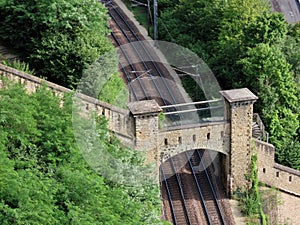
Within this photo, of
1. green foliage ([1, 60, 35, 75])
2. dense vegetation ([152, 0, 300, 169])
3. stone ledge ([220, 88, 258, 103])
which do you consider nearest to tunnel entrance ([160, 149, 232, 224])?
stone ledge ([220, 88, 258, 103])

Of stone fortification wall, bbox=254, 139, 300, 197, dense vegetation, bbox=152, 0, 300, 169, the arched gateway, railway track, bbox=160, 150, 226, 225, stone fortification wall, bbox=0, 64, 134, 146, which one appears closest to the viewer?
the arched gateway

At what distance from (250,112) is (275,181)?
17.1 feet

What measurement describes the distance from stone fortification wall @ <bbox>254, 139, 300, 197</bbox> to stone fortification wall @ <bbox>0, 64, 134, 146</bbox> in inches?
297

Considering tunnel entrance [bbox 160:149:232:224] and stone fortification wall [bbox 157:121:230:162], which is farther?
tunnel entrance [bbox 160:149:232:224]

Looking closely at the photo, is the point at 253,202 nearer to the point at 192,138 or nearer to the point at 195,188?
the point at 195,188

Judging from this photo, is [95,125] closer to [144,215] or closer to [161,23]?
[144,215]

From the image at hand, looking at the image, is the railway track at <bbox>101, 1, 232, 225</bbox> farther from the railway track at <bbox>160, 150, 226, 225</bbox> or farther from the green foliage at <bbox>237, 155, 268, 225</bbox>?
the green foliage at <bbox>237, 155, 268, 225</bbox>

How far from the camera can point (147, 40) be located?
57250 mm

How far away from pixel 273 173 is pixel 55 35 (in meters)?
15.1

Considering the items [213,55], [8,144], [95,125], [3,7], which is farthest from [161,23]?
[8,144]

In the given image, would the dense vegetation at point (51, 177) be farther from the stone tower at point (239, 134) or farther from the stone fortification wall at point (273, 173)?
the stone fortification wall at point (273, 173)

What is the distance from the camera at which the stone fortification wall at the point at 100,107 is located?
3634 cm

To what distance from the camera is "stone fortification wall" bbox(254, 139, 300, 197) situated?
40.0 meters

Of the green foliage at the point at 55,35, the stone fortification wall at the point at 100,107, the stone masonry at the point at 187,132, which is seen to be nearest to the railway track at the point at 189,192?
the stone masonry at the point at 187,132
